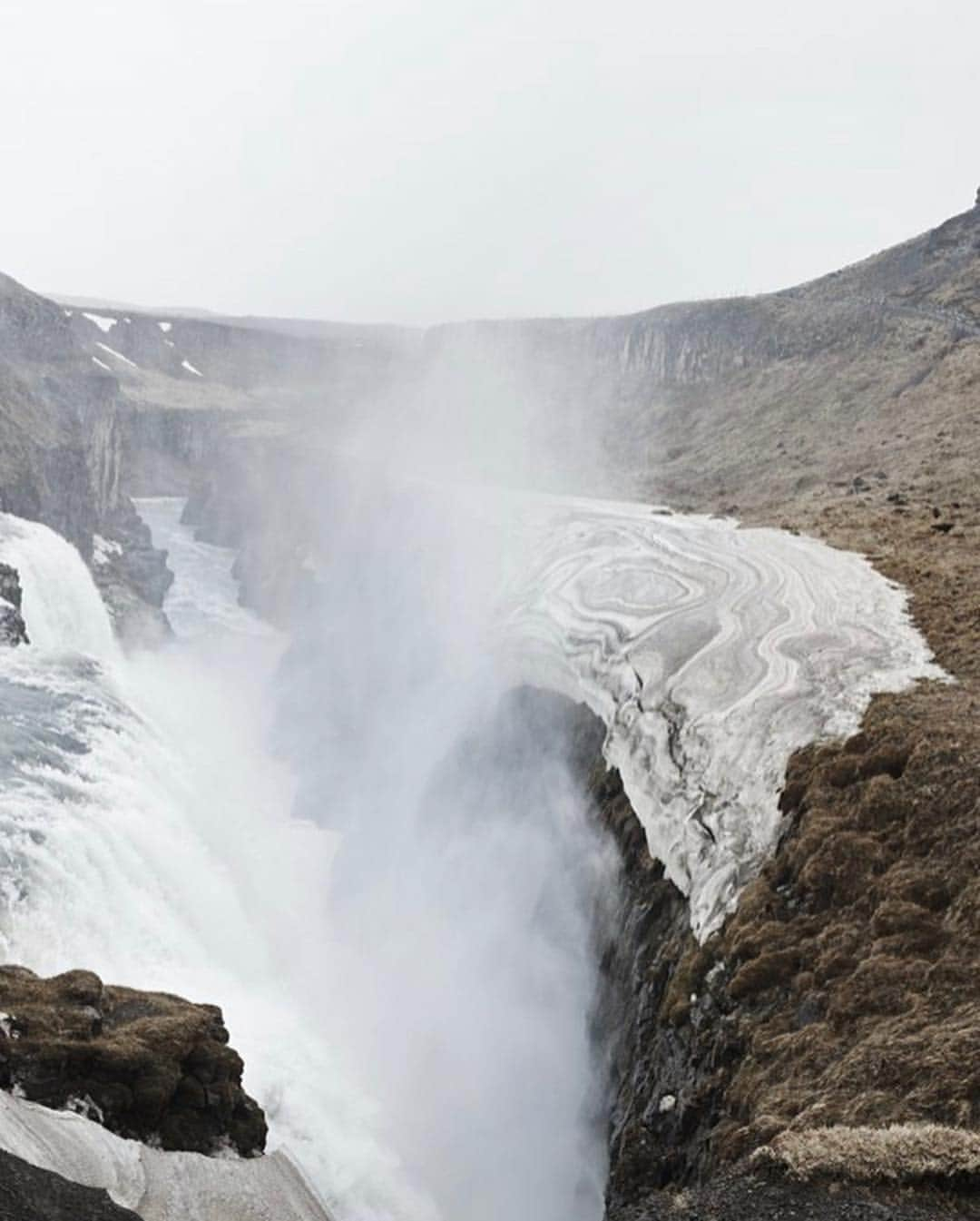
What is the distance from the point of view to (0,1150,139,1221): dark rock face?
8992 mm

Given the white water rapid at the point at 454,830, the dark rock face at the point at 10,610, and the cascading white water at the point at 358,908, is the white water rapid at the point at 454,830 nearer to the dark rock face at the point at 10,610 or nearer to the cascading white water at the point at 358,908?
the cascading white water at the point at 358,908

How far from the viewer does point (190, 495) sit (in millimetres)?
108500

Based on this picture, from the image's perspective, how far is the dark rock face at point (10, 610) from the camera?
38719 mm

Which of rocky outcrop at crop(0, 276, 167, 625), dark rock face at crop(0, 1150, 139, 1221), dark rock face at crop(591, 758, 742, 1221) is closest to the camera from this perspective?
dark rock face at crop(0, 1150, 139, 1221)

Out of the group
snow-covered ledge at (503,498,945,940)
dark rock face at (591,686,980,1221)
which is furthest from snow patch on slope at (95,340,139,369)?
dark rock face at (591,686,980,1221)

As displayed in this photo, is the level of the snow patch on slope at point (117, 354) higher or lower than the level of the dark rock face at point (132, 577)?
higher

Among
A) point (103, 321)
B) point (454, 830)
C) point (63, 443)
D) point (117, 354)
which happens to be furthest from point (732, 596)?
point (103, 321)

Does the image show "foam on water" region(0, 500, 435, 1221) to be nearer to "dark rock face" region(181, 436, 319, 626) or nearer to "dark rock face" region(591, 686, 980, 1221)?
"dark rock face" region(591, 686, 980, 1221)

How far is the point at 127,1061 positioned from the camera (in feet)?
48.0

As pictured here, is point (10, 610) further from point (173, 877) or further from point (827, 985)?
point (827, 985)

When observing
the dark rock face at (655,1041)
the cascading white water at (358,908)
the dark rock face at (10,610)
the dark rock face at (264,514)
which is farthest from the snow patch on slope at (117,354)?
the dark rock face at (655,1041)

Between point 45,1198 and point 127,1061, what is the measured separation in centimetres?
544

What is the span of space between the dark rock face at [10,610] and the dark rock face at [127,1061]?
24.8 meters

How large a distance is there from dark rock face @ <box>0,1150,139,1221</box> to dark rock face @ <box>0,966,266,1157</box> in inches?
132
